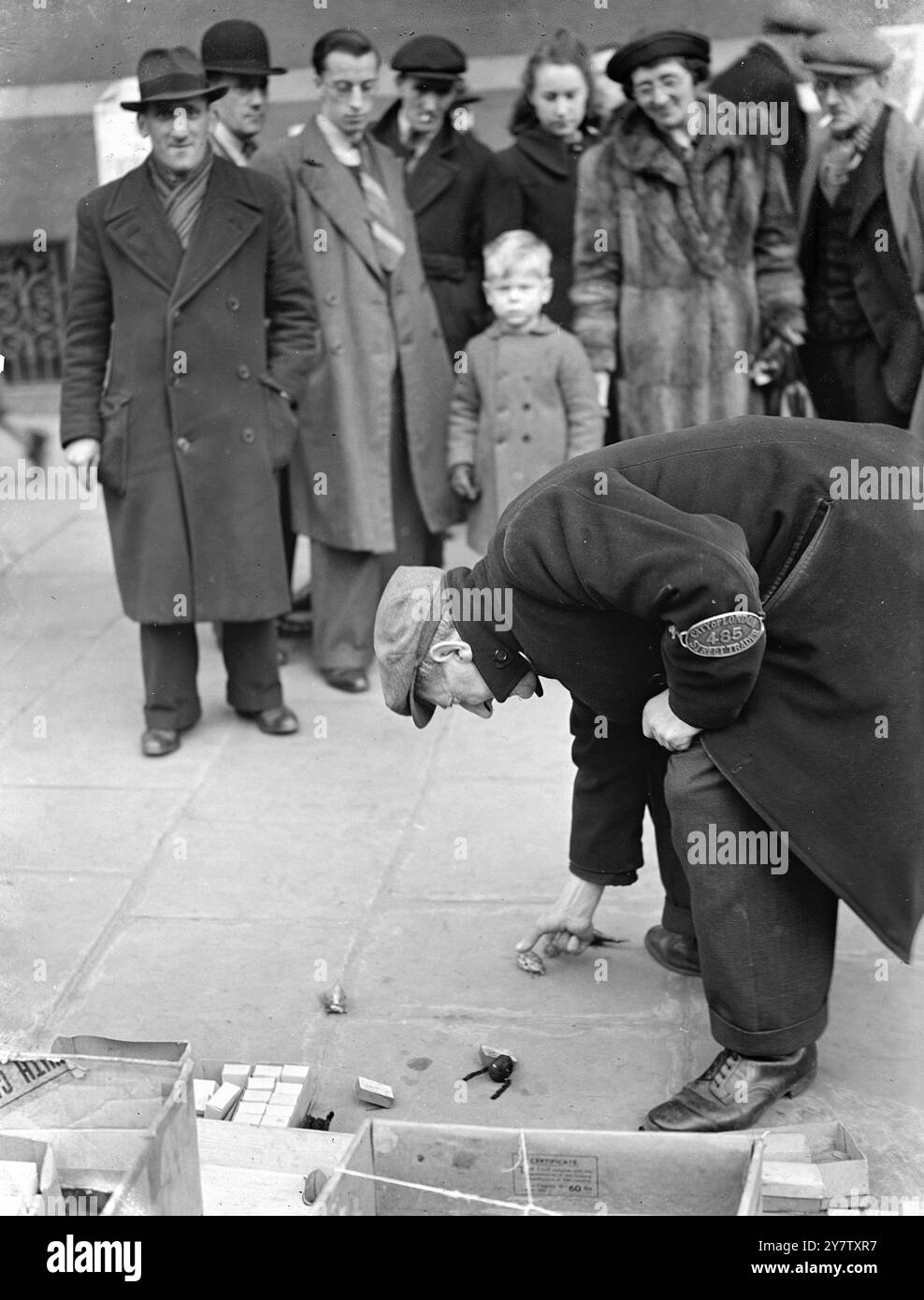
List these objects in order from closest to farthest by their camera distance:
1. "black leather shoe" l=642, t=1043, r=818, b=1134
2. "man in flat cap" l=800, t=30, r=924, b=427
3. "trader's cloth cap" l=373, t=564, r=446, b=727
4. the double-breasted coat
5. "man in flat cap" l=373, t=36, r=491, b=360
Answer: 1. "trader's cloth cap" l=373, t=564, r=446, b=727
2. "black leather shoe" l=642, t=1043, r=818, b=1134
3. "man in flat cap" l=800, t=30, r=924, b=427
4. the double-breasted coat
5. "man in flat cap" l=373, t=36, r=491, b=360

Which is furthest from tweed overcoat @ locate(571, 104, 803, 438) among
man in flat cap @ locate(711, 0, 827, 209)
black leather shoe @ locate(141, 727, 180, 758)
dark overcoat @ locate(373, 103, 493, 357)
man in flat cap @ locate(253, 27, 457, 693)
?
black leather shoe @ locate(141, 727, 180, 758)

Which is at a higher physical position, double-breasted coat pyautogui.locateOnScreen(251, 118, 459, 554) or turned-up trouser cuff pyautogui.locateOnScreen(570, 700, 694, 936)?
double-breasted coat pyautogui.locateOnScreen(251, 118, 459, 554)

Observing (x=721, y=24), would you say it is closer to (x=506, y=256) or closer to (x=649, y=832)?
(x=506, y=256)

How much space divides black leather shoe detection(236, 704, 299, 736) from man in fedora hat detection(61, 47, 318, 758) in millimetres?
17

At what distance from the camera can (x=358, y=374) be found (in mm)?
5043

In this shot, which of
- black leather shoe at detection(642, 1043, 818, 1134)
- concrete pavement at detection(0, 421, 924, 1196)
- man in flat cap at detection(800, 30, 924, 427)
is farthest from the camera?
man in flat cap at detection(800, 30, 924, 427)

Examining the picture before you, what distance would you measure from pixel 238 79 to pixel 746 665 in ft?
10.1

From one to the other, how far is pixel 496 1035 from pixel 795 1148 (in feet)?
2.48

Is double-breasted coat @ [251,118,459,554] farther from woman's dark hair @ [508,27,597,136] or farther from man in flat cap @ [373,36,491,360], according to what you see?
woman's dark hair @ [508,27,597,136]

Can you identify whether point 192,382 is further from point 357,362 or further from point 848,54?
point 848,54

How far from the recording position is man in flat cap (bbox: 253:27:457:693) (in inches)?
191

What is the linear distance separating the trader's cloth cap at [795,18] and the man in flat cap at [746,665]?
2511mm

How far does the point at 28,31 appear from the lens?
3.62m

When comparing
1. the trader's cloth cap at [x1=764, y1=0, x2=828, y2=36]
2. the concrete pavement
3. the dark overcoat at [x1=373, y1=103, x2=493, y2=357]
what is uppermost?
the trader's cloth cap at [x1=764, y1=0, x2=828, y2=36]
